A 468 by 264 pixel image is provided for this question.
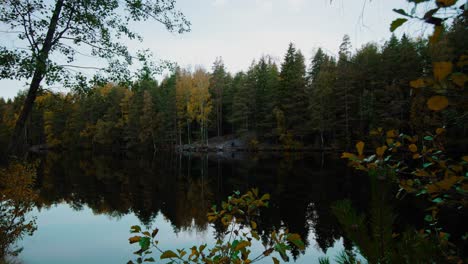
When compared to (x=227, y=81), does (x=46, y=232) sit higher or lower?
lower

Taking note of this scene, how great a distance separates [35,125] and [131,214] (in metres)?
61.3

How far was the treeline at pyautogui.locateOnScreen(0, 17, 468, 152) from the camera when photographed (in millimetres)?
28234

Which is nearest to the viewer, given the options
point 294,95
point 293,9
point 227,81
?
point 293,9

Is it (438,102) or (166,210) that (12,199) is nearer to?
(166,210)

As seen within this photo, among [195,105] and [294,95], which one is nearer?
[294,95]

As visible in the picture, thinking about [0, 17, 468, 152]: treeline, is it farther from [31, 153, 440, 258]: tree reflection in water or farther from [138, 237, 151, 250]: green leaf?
[138, 237, 151, 250]: green leaf

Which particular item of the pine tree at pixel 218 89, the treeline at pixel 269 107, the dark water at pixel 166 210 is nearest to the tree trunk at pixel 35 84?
the dark water at pixel 166 210

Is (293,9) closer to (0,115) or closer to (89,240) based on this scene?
(89,240)

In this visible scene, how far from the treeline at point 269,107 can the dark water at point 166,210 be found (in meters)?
10.3

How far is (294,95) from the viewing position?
3766cm

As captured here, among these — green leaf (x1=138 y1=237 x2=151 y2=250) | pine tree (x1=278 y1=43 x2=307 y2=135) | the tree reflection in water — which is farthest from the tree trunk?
pine tree (x1=278 y1=43 x2=307 y2=135)

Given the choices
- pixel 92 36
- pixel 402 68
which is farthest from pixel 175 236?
pixel 402 68

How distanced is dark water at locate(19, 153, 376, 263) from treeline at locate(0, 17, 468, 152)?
1034 cm

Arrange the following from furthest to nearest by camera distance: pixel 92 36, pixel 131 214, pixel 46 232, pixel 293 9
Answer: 1. pixel 131 214
2. pixel 46 232
3. pixel 92 36
4. pixel 293 9
